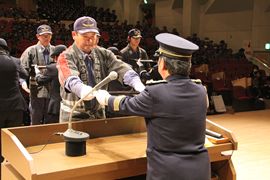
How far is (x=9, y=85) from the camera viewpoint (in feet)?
10.9

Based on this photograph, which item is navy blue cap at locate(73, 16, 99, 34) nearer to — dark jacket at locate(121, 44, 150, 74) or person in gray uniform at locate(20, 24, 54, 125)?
person in gray uniform at locate(20, 24, 54, 125)

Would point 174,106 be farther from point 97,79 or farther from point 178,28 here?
point 178,28

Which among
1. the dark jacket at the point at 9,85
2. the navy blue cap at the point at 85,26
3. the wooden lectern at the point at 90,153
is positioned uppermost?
the navy blue cap at the point at 85,26

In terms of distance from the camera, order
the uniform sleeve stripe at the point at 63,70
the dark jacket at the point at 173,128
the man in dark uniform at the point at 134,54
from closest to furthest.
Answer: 1. the dark jacket at the point at 173,128
2. the uniform sleeve stripe at the point at 63,70
3. the man in dark uniform at the point at 134,54

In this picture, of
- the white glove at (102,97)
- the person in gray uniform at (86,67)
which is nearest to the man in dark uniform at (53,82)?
the person in gray uniform at (86,67)

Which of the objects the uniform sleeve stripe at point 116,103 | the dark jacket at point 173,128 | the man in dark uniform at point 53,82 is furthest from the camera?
the man in dark uniform at point 53,82

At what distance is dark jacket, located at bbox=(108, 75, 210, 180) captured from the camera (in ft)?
5.88

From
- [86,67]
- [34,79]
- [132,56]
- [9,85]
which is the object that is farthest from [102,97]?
[132,56]

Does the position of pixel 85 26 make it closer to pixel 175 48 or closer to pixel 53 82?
pixel 175 48

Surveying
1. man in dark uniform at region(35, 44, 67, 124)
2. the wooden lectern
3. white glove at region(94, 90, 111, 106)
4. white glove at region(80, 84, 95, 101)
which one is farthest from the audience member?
white glove at region(94, 90, 111, 106)

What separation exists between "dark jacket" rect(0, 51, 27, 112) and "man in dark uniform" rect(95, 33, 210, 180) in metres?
1.73

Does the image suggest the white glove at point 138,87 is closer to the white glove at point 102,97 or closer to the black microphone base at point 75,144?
the white glove at point 102,97

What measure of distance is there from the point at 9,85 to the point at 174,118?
198cm

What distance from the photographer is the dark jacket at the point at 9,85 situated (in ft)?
10.7
